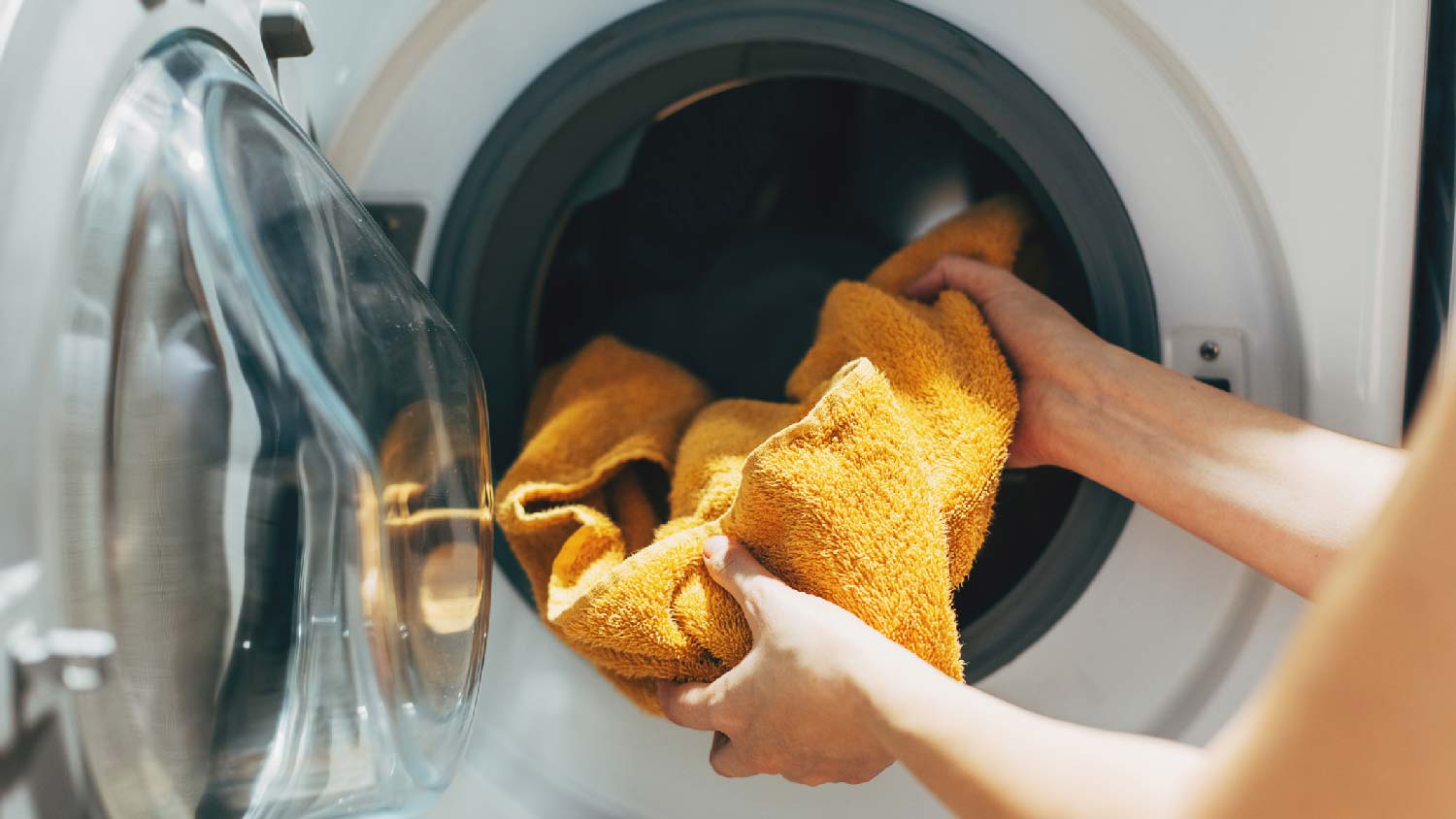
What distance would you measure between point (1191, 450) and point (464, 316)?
0.45 m

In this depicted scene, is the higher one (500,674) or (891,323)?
(891,323)

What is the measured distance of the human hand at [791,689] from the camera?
436 millimetres

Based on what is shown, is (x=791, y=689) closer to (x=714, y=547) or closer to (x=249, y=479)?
(x=714, y=547)

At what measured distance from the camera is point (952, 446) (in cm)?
53

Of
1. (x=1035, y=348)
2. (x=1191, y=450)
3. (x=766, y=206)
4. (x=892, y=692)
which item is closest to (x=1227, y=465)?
(x=1191, y=450)

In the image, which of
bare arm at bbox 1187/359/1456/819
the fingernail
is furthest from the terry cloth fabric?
bare arm at bbox 1187/359/1456/819

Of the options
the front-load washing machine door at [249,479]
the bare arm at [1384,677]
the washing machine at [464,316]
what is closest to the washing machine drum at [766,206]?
the washing machine at [464,316]

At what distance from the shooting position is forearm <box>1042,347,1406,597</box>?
48 cm

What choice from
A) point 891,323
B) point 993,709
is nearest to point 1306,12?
point 891,323

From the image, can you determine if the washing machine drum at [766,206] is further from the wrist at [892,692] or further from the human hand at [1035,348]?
the wrist at [892,692]

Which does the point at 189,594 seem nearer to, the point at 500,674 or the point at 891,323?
the point at 500,674

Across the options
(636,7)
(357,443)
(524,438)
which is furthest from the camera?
(524,438)

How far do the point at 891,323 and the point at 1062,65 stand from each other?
172 millimetres

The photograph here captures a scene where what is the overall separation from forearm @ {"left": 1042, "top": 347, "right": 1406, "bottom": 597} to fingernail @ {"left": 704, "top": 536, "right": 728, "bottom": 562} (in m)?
0.22
